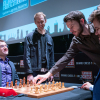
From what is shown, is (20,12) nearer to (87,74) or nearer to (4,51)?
(4,51)

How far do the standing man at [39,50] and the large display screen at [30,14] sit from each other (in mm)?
763

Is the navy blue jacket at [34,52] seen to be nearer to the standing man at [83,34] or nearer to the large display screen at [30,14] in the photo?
the standing man at [83,34]

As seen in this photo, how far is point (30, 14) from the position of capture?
3.66 metres

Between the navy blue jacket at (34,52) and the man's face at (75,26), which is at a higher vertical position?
the man's face at (75,26)

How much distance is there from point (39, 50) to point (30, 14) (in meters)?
1.64

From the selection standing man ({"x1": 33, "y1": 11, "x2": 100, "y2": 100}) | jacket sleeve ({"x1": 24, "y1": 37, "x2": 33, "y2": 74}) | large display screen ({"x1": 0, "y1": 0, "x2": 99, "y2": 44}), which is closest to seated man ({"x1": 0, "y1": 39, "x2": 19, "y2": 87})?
jacket sleeve ({"x1": 24, "y1": 37, "x2": 33, "y2": 74})

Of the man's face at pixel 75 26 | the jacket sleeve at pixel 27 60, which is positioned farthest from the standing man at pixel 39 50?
the man's face at pixel 75 26

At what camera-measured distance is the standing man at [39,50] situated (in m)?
2.31

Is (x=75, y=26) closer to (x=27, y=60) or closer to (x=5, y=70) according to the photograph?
(x=27, y=60)

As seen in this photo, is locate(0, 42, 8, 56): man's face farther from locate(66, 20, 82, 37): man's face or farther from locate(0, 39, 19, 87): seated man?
locate(66, 20, 82, 37): man's face

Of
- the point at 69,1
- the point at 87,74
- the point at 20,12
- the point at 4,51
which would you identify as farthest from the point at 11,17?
the point at 87,74

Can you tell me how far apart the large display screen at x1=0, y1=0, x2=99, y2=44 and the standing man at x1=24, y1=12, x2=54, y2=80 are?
763 mm

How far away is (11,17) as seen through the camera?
13.5ft

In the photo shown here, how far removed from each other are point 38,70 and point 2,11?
2795 mm
